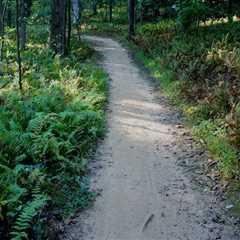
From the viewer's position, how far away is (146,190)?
7.62 metres

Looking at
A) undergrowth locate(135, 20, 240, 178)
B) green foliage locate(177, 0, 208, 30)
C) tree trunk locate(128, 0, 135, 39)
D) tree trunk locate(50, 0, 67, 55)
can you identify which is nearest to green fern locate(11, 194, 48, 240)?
undergrowth locate(135, 20, 240, 178)

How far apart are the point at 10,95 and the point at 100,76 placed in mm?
5749

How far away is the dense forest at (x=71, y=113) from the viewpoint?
22.5ft

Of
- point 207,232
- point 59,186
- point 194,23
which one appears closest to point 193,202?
point 207,232

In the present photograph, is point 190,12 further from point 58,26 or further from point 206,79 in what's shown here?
point 206,79

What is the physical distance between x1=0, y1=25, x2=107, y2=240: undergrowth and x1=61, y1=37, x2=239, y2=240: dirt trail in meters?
0.39

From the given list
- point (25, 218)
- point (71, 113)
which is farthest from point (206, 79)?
point (25, 218)

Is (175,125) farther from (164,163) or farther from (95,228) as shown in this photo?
(95,228)

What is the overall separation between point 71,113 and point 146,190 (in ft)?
10.8

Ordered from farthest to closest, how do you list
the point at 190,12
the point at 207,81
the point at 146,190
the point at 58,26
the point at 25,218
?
the point at 190,12 < the point at 58,26 < the point at 207,81 < the point at 146,190 < the point at 25,218

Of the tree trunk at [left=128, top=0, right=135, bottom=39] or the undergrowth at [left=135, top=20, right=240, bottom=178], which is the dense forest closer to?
the undergrowth at [left=135, top=20, right=240, bottom=178]

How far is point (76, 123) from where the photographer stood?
10094mm

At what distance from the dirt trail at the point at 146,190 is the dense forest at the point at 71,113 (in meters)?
0.37

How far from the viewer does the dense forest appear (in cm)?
686
